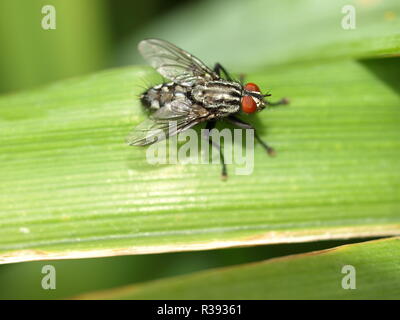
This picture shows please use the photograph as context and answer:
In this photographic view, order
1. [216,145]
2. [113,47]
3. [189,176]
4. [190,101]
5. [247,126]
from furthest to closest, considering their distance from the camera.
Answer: [113,47]
[190,101]
[247,126]
[216,145]
[189,176]

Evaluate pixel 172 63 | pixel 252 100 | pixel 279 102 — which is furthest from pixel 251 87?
pixel 172 63

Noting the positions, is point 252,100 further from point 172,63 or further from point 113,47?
point 113,47

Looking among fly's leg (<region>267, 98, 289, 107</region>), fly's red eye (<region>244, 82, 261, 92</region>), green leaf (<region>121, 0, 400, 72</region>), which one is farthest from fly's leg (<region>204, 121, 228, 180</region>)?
green leaf (<region>121, 0, 400, 72</region>)

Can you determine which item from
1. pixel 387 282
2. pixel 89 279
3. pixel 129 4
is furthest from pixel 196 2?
pixel 387 282

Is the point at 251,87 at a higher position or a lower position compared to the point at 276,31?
lower

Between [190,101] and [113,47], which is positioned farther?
[113,47]

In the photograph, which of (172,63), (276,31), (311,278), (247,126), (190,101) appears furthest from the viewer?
(276,31)

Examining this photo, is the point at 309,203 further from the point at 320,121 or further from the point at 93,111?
the point at 93,111

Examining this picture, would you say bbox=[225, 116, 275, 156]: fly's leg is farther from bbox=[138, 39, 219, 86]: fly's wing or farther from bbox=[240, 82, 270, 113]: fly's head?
bbox=[138, 39, 219, 86]: fly's wing
